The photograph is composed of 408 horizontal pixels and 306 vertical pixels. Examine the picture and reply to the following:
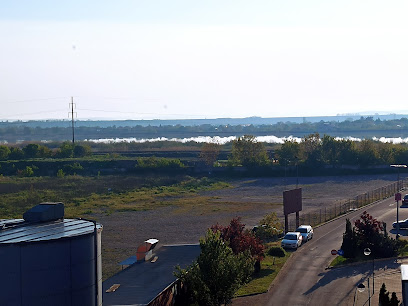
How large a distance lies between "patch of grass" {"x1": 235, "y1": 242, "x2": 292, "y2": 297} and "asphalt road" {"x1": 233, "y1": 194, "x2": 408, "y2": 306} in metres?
0.33

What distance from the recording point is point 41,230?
18.4 meters

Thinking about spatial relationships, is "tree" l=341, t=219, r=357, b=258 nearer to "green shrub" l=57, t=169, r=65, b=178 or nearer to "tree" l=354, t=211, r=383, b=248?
"tree" l=354, t=211, r=383, b=248

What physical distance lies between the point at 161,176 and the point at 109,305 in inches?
2747

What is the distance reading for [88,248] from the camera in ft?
58.3

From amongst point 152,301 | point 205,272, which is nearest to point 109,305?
point 152,301

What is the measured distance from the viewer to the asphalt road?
89.8ft

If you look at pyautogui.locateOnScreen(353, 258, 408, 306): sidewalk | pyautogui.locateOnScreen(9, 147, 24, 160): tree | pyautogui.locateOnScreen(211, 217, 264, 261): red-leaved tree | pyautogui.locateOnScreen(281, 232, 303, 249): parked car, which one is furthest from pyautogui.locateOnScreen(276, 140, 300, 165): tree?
pyautogui.locateOnScreen(211, 217, 264, 261): red-leaved tree

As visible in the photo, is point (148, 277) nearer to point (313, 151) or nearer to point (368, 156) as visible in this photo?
point (368, 156)

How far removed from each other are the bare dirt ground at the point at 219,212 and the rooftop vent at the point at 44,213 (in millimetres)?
13835

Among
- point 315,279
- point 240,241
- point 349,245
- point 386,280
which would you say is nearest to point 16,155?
point 349,245

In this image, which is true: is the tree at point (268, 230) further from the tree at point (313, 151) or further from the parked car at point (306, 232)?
the tree at point (313, 151)

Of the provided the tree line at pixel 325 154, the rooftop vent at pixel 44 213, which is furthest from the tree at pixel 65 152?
the rooftop vent at pixel 44 213

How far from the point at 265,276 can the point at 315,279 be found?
2390 millimetres

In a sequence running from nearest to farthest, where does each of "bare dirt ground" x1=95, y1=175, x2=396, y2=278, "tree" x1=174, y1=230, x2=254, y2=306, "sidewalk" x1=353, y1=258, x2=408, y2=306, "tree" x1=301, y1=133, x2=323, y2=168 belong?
"tree" x1=174, y1=230, x2=254, y2=306
"sidewalk" x1=353, y1=258, x2=408, y2=306
"bare dirt ground" x1=95, y1=175, x2=396, y2=278
"tree" x1=301, y1=133, x2=323, y2=168
